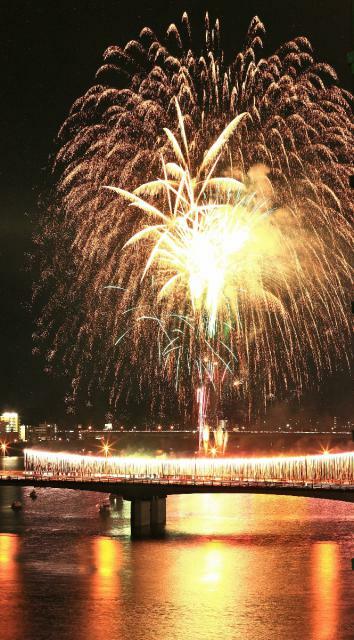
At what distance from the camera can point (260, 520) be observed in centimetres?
Answer: 14600

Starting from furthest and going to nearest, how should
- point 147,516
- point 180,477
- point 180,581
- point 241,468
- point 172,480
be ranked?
point 147,516 < point 180,477 < point 172,480 < point 241,468 < point 180,581

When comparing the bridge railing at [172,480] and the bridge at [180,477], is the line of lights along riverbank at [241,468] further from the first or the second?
the bridge railing at [172,480]

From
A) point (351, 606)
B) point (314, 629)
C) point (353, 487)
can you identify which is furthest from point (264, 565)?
point (314, 629)

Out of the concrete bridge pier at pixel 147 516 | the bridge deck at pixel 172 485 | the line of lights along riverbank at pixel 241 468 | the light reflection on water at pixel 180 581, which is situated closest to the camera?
the light reflection on water at pixel 180 581

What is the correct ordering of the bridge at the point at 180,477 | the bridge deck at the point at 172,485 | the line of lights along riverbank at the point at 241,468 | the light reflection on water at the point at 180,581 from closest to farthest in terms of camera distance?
the light reflection on water at the point at 180,581 → the bridge deck at the point at 172,485 → the bridge at the point at 180,477 → the line of lights along riverbank at the point at 241,468

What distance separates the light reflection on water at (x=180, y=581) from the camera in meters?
68.6

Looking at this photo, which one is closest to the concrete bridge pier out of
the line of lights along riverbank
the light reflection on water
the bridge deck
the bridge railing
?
the bridge deck

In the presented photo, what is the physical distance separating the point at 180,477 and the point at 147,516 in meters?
8.19

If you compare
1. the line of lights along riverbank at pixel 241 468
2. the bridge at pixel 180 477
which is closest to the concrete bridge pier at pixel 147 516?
the bridge at pixel 180 477

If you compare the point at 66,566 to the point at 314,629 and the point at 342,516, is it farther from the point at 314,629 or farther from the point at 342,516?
the point at 342,516

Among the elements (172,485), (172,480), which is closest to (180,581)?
(172,485)

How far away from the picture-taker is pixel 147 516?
12431 cm

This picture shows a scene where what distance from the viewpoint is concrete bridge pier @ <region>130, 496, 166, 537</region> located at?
397 feet

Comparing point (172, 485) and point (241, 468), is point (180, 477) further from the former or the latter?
point (241, 468)
